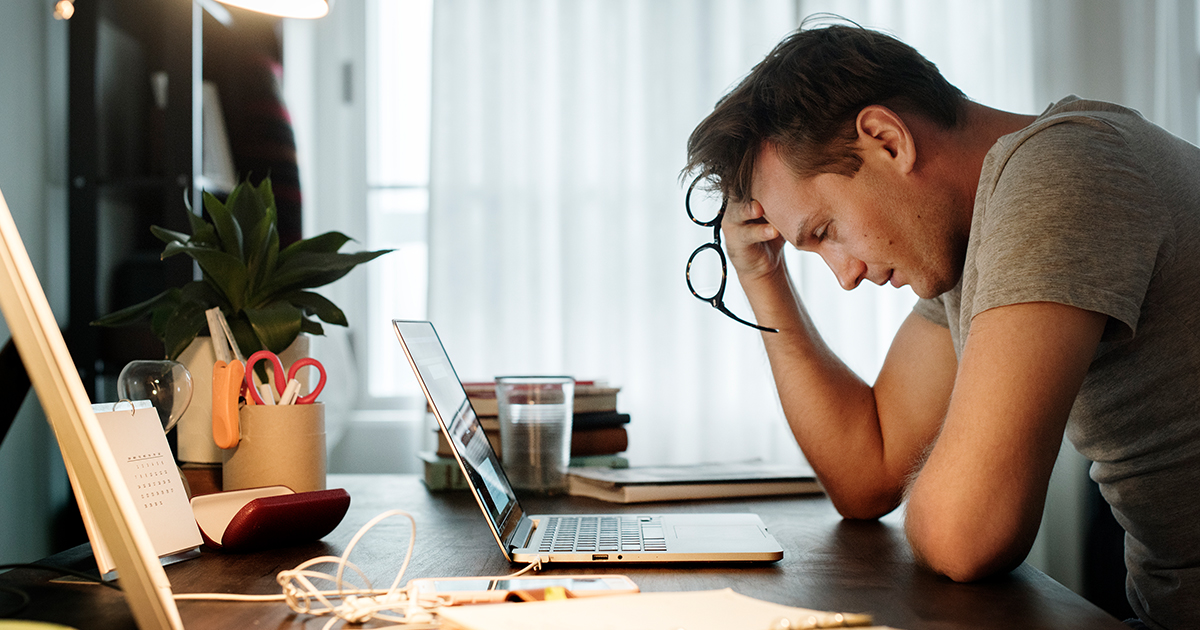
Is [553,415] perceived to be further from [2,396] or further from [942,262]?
[2,396]

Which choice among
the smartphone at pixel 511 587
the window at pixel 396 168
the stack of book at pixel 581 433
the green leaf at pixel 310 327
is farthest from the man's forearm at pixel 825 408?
the window at pixel 396 168

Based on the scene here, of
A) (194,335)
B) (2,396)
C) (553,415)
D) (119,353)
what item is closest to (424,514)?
(553,415)

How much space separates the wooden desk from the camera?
1.97ft

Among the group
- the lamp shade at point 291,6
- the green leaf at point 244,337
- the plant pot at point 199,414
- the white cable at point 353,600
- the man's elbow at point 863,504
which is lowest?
the man's elbow at point 863,504

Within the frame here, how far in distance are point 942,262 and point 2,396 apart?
1.29 m

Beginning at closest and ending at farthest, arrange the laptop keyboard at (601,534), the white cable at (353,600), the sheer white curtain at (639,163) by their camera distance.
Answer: the white cable at (353,600)
the laptop keyboard at (601,534)
the sheer white curtain at (639,163)

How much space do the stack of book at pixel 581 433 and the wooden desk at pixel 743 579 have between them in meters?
0.24

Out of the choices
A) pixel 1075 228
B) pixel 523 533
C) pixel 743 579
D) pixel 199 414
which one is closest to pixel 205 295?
pixel 199 414

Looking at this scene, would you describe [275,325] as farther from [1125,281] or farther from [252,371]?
[1125,281]

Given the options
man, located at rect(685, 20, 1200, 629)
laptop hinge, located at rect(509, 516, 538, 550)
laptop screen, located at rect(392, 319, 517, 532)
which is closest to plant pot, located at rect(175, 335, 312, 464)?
laptop screen, located at rect(392, 319, 517, 532)

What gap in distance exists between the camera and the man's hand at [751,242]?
1220 mm

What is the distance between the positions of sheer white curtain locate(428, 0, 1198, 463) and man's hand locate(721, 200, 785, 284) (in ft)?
4.37

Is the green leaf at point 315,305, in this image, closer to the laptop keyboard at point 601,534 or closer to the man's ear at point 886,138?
the laptop keyboard at point 601,534

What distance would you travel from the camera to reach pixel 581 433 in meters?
1.36
